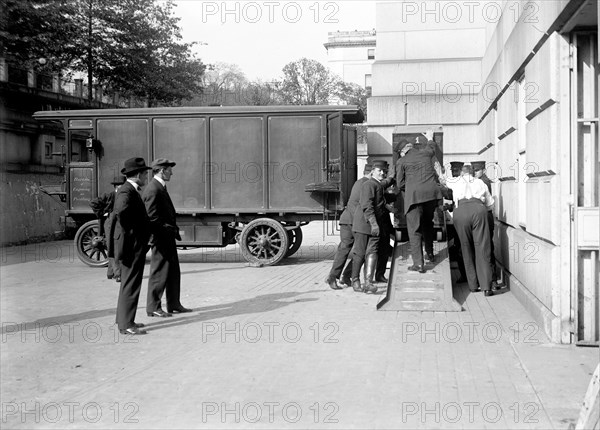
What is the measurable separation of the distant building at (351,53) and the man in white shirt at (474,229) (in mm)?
73564

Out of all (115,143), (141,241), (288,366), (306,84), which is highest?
(306,84)

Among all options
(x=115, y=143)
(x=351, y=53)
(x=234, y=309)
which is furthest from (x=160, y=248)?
(x=351, y=53)

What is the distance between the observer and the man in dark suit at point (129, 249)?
27.7 ft

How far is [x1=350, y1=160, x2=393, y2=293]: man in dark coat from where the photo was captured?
1112 cm

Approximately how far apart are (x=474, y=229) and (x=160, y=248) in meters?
4.68

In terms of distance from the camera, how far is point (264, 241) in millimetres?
15594

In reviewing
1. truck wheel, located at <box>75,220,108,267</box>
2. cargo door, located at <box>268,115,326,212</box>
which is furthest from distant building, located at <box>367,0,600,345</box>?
truck wheel, located at <box>75,220,108,267</box>

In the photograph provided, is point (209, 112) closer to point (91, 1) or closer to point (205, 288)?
point (205, 288)

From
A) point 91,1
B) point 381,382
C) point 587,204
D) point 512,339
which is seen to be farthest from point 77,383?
point 91,1

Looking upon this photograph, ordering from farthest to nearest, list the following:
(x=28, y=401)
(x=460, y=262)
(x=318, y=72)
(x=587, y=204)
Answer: (x=318, y=72) < (x=460, y=262) < (x=587, y=204) < (x=28, y=401)

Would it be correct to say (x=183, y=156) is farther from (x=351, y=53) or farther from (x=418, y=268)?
(x=351, y=53)

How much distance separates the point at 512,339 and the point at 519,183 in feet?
11.7

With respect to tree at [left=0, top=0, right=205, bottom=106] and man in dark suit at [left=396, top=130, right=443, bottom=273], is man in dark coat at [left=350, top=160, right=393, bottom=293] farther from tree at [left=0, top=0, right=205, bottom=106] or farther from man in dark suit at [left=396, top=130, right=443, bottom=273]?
tree at [left=0, top=0, right=205, bottom=106]

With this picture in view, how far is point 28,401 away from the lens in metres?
5.89
